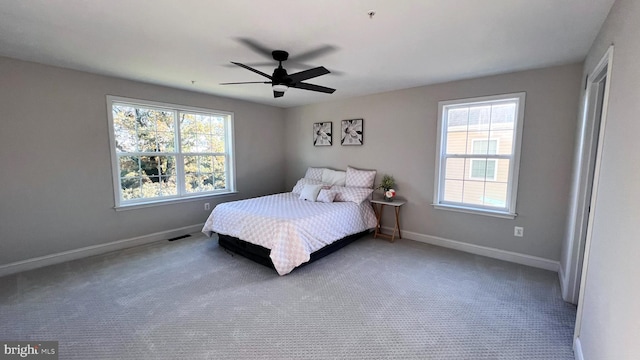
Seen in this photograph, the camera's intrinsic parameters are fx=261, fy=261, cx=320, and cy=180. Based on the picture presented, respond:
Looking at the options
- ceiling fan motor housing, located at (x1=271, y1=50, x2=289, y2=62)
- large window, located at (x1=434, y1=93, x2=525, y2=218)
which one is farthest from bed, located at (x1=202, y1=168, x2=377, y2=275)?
ceiling fan motor housing, located at (x1=271, y1=50, x2=289, y2=62)

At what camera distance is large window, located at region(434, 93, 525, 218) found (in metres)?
3.21

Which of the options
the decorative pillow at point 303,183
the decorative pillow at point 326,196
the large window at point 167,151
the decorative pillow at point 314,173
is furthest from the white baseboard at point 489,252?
the large window at point 167,151

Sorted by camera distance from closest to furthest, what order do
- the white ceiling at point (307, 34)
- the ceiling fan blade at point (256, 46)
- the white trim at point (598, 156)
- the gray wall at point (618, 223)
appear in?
the gray wall at point (618, 223) < the white trim at point (598, 156) < the white ceiling at point (307, 34) < the ceiling fan blade at point (256, 46)

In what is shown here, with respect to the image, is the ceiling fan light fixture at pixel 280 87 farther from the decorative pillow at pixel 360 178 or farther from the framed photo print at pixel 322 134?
the framed photo print at pixel 322 134

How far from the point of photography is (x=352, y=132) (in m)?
4.56

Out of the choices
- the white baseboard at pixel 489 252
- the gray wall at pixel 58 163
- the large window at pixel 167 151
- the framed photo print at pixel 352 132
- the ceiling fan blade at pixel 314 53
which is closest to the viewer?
the ceiling fan blade at pixel 314 53

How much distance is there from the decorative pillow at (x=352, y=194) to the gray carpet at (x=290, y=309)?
40.0 inches

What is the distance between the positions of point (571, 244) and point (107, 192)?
207 inches

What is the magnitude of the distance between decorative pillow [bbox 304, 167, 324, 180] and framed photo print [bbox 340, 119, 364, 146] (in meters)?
0.69

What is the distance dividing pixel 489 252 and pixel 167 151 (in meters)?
4.81

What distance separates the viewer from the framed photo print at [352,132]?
14.6 ft

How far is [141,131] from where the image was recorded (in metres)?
3.77

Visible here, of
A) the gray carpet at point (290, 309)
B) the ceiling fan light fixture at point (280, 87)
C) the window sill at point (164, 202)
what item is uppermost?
the ceiling fan light fixture at point (280, 87)

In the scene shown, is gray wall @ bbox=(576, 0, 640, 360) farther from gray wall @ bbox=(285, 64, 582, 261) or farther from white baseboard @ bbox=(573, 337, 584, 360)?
gray wall @ bbox=(285, 64, 582, 261)
